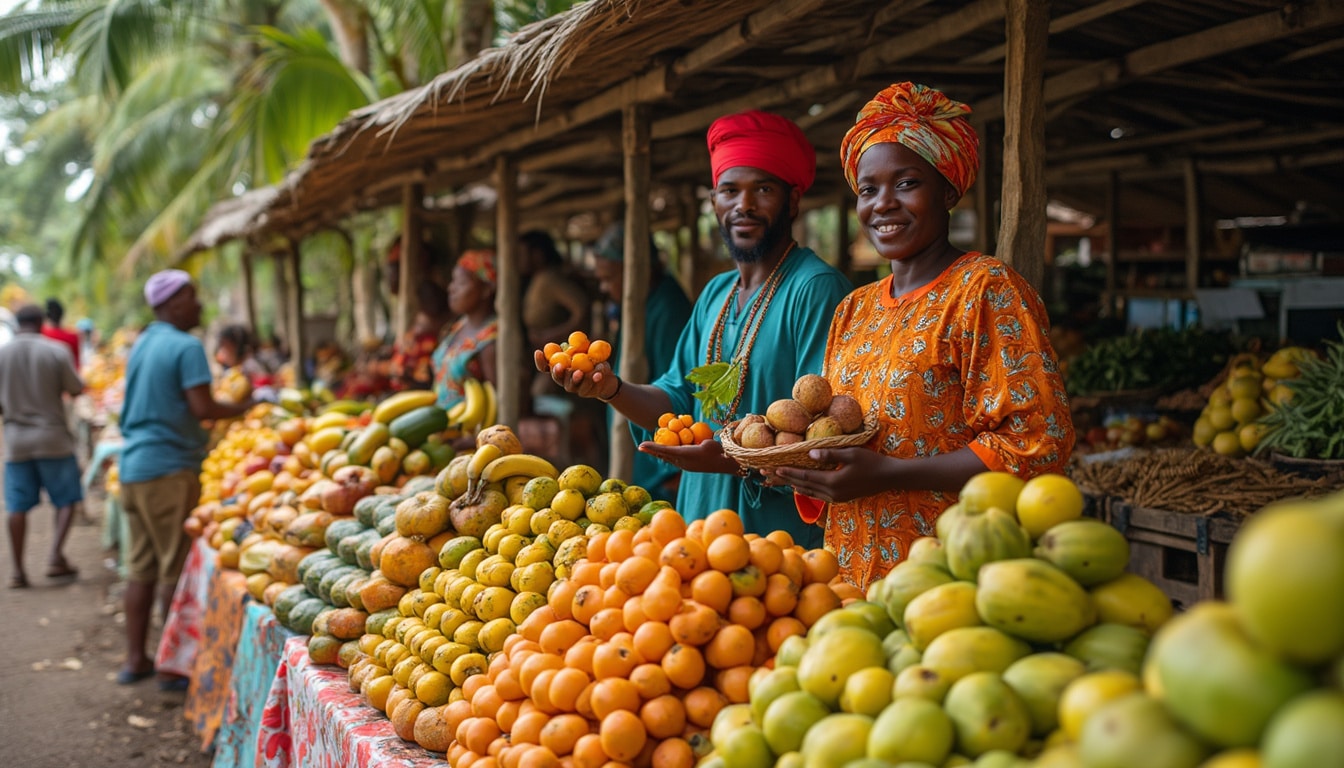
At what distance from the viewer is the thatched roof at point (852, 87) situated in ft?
11.6

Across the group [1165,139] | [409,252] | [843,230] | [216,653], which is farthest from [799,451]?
[843,230]

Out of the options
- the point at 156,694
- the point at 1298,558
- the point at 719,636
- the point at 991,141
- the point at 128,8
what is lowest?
the point at 156,694

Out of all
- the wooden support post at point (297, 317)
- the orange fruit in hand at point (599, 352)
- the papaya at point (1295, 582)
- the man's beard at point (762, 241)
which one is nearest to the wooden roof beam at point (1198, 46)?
the man's beard at point (762, 241)

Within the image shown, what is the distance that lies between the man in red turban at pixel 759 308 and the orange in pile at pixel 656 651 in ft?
2.91

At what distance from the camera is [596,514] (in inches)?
107

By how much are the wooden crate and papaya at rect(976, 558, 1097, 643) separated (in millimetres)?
Answer: 2628

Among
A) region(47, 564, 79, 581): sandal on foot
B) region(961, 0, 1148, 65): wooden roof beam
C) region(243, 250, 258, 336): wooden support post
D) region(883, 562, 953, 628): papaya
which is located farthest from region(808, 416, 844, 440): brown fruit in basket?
region(243, 250, 258, 336): wooden support post

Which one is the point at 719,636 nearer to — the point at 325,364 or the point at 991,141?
the point at 991,141

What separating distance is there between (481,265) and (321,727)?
3641mm

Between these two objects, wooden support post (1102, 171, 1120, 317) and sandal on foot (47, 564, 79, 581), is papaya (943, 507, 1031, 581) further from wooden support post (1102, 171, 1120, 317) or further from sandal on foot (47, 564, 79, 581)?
sandal on foot (47, 564, 79, 581)

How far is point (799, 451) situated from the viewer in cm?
227

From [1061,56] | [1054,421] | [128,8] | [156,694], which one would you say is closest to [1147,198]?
[1061,56]

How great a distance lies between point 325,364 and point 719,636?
1098cm

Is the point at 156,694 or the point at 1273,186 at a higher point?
the point at 1273,186
